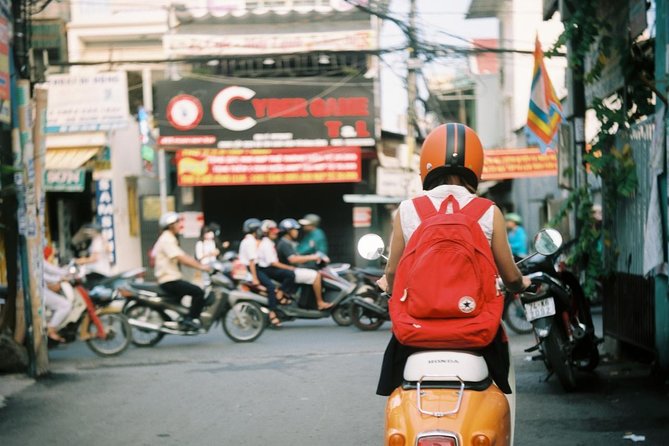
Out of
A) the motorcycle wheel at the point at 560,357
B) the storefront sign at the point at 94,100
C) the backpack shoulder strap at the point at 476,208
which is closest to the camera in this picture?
the backpack shoulder strap at the point at 476,208

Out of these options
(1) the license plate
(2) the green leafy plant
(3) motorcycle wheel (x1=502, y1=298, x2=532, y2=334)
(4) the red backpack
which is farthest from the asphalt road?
(4) the red backpack

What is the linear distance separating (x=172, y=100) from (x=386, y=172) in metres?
6.29

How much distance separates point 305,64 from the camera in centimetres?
2216

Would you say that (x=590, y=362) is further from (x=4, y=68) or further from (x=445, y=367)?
(x=4, y=68)

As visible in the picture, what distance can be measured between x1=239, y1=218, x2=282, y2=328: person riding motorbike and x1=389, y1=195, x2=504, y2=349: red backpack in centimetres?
917

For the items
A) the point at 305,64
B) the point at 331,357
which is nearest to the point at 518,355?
the point at 331,357

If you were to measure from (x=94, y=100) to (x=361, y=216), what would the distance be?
8.32 meters

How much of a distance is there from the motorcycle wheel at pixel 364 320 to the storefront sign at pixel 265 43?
33.2 feet

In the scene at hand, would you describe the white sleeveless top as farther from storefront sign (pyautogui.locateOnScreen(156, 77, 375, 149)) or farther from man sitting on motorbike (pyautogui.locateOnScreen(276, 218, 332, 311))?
storefront sign (pyautogui.locateOnScreen(156, 77, 375, 149))

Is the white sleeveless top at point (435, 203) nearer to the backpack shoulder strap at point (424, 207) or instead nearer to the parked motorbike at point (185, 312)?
the backpack shoulder strap at point (424, 207)

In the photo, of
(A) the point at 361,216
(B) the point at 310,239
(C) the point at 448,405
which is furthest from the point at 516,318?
(A) the point at 361,216

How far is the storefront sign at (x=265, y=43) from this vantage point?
829 inches

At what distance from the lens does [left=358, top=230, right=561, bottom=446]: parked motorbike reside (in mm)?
2832

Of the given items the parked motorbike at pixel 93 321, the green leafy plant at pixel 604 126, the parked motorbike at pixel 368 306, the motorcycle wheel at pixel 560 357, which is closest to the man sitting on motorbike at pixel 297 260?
the parked motorbike at pixel 368 306
